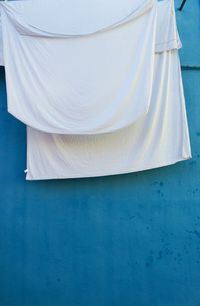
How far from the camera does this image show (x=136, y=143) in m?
3.04

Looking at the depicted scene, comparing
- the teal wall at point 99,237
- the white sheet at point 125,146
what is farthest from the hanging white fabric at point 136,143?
the teal wall at point 99,237

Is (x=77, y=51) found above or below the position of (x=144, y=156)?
above

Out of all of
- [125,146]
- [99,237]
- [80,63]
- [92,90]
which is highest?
[80,63]

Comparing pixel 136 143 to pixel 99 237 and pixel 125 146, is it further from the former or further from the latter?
pixel 99 237

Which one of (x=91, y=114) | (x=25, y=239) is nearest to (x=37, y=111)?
(x=91, y=114)

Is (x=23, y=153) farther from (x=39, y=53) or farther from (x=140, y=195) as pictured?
(x=140, y=195)

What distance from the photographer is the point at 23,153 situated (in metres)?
3.24

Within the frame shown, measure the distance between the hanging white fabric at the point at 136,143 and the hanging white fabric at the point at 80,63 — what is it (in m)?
0.28

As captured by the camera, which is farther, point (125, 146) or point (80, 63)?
point (125, 146)

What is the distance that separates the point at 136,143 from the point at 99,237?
41.1 inches

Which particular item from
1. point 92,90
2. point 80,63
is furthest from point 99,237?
point 80,63

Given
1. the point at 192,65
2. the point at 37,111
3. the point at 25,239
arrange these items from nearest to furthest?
the point at 37,111, the point at 25,239, the point at 192,65

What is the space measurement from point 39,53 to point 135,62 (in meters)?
0.95

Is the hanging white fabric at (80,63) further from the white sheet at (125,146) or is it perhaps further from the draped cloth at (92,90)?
the white sheet at (125,146)
